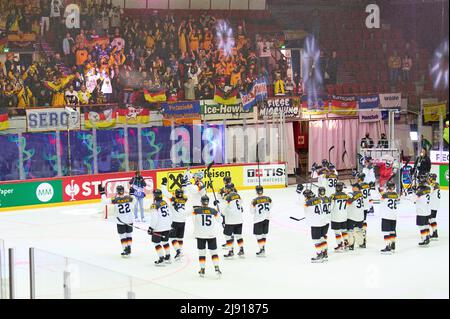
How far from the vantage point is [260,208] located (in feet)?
48.6

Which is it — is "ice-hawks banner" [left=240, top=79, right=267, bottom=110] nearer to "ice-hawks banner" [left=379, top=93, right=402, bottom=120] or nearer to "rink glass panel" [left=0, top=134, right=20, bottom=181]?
"ice-hawks banner" [left=379, top=93, right=402, bottom=120]

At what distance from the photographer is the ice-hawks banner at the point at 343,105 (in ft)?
83.1

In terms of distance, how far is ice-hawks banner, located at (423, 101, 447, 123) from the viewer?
2423cm

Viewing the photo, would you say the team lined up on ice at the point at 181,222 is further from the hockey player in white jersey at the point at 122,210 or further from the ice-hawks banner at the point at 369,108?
the ice-hawks banner at the point at 369,108

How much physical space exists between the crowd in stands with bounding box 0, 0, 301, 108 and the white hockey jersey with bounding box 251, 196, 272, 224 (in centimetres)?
947

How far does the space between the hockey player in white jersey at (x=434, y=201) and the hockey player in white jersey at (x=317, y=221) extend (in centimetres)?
224

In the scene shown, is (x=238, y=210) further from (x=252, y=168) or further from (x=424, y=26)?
(x=424, y=26)

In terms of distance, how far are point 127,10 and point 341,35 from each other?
5672 millimetres

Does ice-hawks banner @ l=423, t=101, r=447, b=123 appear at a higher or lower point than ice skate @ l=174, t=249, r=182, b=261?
higher

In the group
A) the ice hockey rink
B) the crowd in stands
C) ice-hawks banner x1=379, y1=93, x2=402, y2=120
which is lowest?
the ice hockey rink

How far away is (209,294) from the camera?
497 inches

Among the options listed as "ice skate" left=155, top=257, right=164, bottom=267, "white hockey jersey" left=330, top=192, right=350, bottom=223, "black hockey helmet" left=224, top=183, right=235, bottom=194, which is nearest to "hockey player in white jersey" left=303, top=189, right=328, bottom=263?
"white hockey jersey" left=330, top=192, right=350, bottom=223

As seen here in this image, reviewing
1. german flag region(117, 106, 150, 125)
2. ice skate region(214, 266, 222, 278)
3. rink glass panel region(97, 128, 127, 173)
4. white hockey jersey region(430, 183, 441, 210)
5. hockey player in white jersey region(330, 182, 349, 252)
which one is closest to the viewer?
ice skate region(214, 266, 222, 278)

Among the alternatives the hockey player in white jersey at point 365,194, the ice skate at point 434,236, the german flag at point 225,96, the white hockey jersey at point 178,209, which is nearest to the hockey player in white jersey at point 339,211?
the hockey player in white jersey at point 365,194
